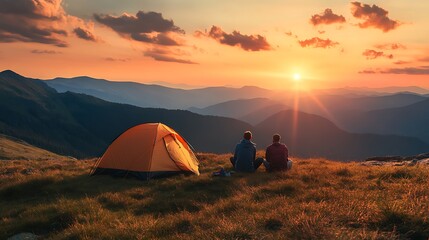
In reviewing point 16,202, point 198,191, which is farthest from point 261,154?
point 16,202

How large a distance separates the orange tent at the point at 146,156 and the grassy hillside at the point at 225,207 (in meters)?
0.88

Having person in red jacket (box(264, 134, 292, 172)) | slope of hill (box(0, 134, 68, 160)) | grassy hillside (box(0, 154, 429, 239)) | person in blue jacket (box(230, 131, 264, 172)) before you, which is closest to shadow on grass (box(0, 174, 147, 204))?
grassy hillside (box(0, 154, 429, 239))

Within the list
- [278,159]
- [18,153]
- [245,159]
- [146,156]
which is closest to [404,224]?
[278,159]

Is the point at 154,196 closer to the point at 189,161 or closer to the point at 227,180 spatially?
the point at 227,180

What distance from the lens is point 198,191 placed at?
13766 millimetres

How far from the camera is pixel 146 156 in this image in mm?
18125

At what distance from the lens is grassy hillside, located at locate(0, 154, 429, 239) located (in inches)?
266

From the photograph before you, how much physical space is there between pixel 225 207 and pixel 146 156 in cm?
914

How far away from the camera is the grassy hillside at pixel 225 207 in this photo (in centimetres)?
676

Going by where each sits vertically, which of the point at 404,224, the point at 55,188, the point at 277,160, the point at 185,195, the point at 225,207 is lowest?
the point at 55,188

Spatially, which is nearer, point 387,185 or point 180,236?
point 180,236

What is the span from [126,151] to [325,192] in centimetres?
1148

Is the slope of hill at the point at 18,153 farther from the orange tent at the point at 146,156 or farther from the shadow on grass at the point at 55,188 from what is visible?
the shadow on grass at the point at 55,188

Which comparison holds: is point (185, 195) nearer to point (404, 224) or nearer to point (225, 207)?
point (225, 207)
